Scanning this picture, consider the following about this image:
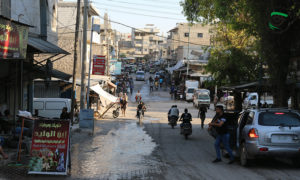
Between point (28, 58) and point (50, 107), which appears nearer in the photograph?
point (28, 58)

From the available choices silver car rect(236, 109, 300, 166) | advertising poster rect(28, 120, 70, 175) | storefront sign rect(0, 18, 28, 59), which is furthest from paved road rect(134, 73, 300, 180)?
storefront sign rect(0, 18, 28, 59)

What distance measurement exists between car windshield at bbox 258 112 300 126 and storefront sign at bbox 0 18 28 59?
737cm

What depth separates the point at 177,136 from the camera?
21.8 metres

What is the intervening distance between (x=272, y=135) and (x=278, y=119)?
0.58m

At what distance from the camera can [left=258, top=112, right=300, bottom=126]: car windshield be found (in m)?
11.7

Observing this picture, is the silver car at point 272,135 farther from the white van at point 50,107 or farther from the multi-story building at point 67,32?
the multi-story building at point 67,32

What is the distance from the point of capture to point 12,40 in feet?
42.5

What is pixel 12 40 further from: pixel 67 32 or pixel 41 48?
pixel 67 32

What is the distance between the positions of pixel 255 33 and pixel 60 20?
28.7 meters

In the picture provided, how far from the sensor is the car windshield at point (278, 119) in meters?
11.7

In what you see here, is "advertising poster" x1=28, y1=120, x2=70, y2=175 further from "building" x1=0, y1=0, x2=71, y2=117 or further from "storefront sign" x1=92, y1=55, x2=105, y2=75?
"storefront sign" x1=92, y1=55, x2=105, y2=75

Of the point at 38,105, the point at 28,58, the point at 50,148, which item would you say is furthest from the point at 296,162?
the point at 38,105

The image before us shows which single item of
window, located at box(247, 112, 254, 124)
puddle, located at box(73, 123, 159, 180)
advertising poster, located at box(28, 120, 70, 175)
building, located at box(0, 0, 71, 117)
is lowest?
puddle, located at box(73, 123, 159, 180)

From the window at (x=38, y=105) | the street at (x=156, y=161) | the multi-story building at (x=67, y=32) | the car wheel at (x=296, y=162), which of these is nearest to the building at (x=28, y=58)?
the window at (x=38, y=105)
